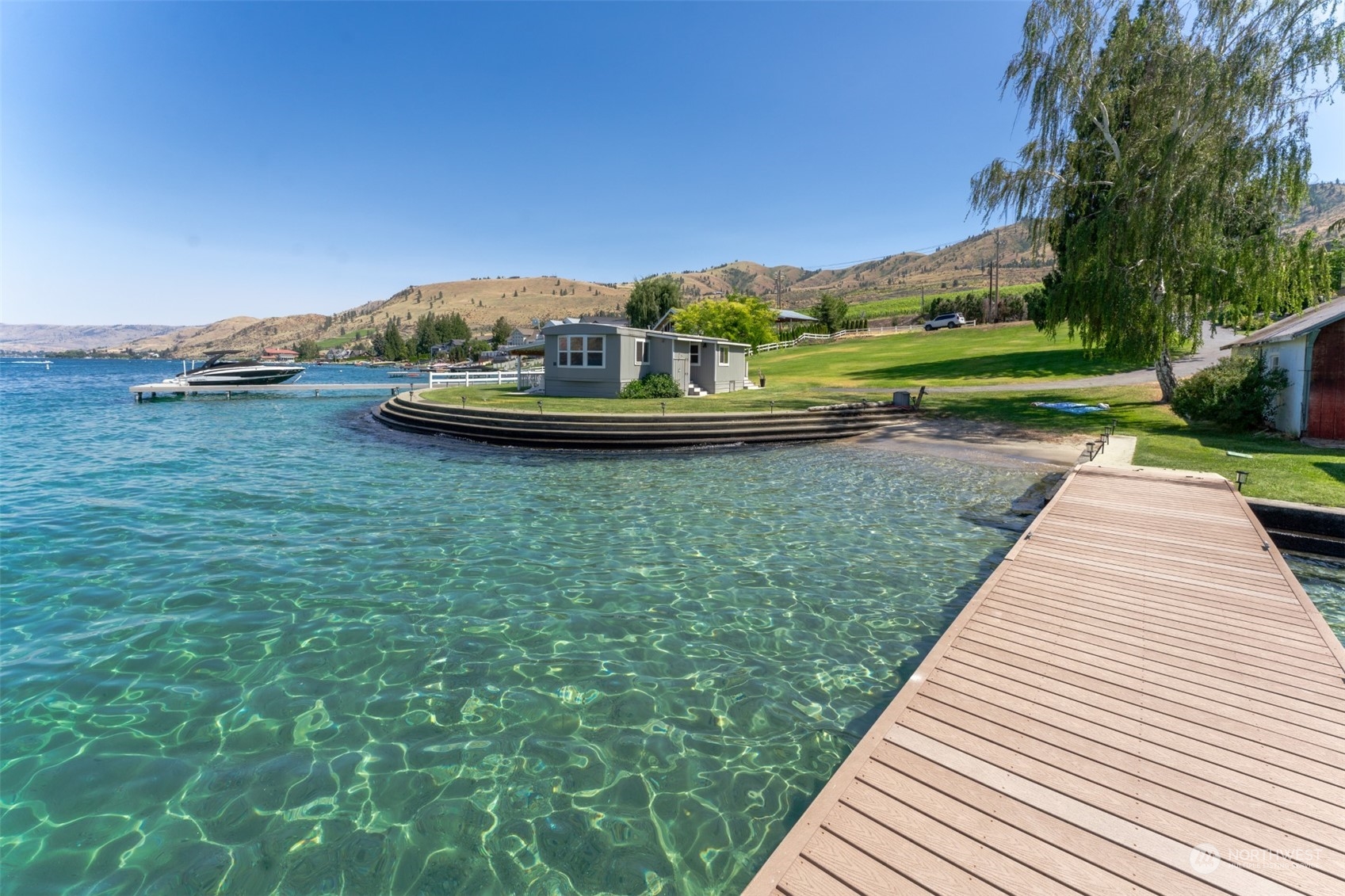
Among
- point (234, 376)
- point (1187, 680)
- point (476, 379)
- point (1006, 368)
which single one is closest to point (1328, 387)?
point (1187, 680)

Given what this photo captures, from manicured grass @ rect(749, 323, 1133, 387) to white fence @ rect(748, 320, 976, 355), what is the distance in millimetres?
1442

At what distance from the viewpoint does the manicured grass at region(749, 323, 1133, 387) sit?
30.1m

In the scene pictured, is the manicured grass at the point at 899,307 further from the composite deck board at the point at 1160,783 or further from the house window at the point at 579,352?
the composite deck board at the point at 1160,783

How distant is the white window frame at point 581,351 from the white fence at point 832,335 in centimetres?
2903

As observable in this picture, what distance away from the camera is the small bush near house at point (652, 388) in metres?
25.8

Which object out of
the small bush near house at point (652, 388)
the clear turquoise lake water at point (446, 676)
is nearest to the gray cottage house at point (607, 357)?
the small bush near house at point (652, 388)

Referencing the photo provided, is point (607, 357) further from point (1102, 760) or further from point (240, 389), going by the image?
point (240, 389)

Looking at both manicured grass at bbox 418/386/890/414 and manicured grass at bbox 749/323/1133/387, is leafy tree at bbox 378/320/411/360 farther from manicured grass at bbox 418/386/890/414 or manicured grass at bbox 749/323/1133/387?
manicured grass at bbox 418/386/890/414

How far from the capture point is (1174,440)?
48.7ft

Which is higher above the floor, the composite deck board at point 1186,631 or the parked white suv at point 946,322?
the parked white suv at point 946,322

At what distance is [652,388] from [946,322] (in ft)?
130

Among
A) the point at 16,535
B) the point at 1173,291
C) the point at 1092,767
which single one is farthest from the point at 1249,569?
the point at 16,535

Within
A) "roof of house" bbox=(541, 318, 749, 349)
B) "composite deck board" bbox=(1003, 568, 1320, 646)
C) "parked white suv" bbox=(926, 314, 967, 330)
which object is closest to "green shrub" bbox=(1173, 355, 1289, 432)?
"composite deck board" bbox=(1003, 568, 1320, 646)

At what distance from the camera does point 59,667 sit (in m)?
5.31
